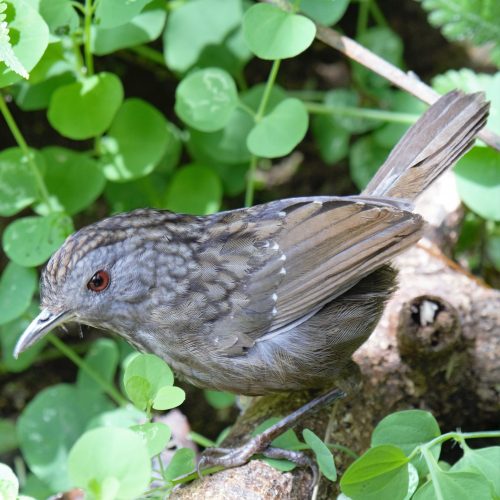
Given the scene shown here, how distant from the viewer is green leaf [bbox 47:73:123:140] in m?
3.61

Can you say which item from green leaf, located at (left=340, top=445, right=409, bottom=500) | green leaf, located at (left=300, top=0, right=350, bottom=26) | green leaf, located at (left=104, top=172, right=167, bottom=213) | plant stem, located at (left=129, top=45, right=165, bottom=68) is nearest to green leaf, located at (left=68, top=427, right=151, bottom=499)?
green leaf, located at (left=340, top=445, right=409, bottom=500)

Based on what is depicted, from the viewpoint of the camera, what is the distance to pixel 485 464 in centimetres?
269

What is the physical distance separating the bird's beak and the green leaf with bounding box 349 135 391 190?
1996 mm

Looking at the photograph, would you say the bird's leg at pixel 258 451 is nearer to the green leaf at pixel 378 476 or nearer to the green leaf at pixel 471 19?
the green leaf at pixel 378 476

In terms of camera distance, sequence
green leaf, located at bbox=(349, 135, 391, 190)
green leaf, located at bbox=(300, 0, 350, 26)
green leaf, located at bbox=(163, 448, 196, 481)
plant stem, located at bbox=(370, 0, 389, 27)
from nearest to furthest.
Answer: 1. green leaf, located at bbox=(163, 448, 196, 481)
2. green leaf, located at bbox=(300, 0, 350, 26)
3. green leaf, located at bbox=(349, 135, 391, 190)
4. plant stem, located at bbox=(370, 0, 389, 27)

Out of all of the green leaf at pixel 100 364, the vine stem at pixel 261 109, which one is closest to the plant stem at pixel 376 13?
the vine stem at pixel 261 109

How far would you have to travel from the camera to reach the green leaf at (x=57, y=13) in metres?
3.18

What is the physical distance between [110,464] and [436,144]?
1.85m

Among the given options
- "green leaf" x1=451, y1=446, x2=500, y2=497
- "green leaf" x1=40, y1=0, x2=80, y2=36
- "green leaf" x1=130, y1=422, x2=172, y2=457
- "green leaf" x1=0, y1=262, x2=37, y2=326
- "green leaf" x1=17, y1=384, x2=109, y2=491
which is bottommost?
"green leaf" x1=17, y1=384, x2=109, y2=491

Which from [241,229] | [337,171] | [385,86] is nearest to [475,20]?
[385,86]

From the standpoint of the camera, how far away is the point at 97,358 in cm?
403

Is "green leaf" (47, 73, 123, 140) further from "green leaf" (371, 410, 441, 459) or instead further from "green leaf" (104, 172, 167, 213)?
"green leaf" (371, 410, 441, 459)

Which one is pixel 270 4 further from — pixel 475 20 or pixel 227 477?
pixel 227 477

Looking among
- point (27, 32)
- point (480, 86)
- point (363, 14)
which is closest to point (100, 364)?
point (27, 32)
